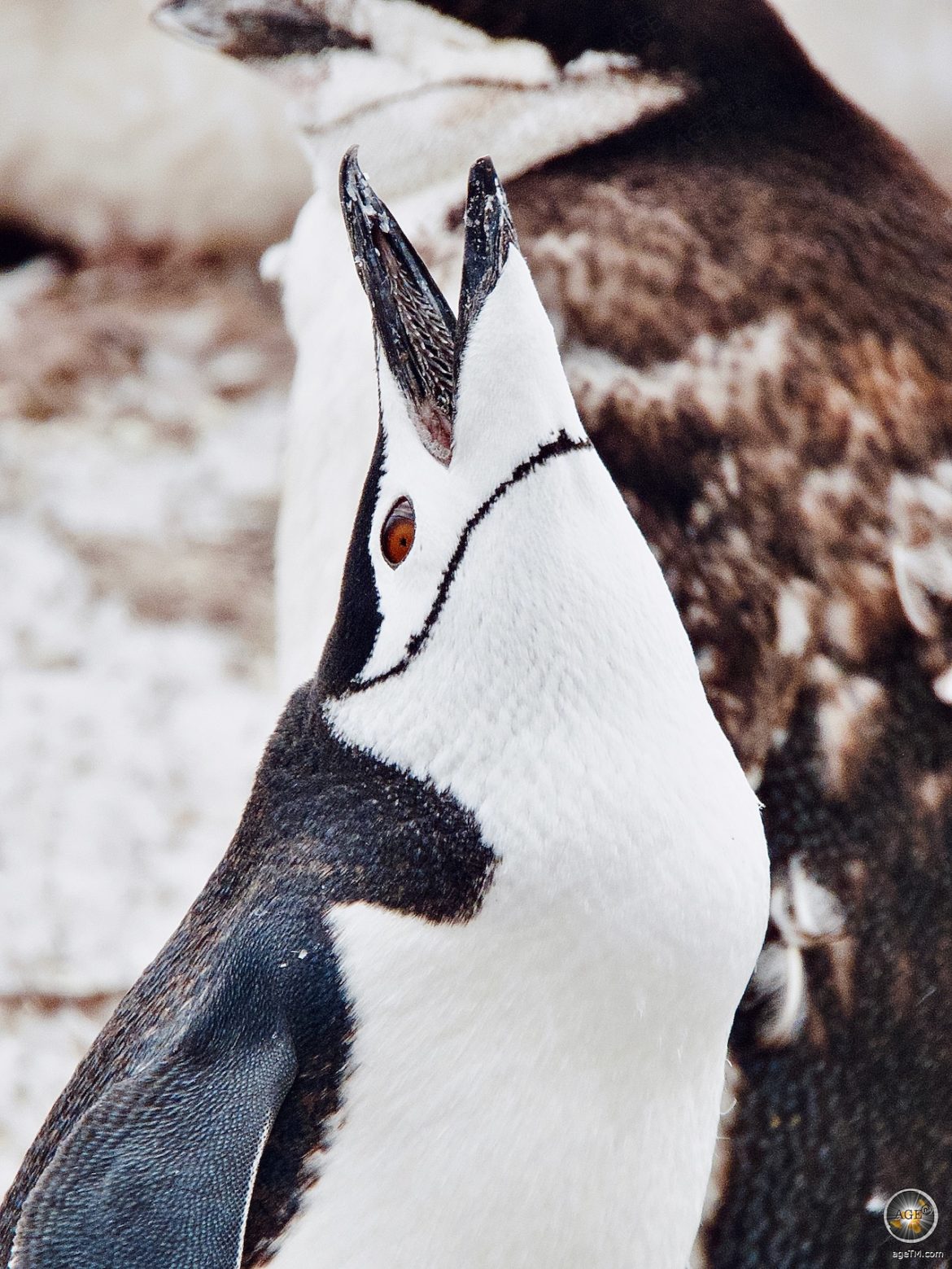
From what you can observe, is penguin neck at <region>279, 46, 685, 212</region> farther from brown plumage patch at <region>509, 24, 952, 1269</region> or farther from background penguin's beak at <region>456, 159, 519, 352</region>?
background penguin's beak at <region>456, 159, 519, 352</region>

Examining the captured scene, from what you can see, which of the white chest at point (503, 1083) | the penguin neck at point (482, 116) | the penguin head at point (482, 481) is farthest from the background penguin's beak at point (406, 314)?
the penguin neck at point (482, 116)

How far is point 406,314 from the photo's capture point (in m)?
0.74

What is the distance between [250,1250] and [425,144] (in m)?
0.82

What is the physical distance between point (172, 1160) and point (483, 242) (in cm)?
47

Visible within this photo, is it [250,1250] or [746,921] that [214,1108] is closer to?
[250,1250]

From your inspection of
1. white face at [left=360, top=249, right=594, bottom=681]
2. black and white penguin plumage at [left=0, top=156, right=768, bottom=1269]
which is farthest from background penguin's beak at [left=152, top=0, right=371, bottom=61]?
white face at [left=360, top=249, right=594, bottom=681]

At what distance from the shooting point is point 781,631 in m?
1.00

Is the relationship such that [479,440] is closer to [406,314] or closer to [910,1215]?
[406,314]

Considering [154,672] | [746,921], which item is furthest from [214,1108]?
[154,672]

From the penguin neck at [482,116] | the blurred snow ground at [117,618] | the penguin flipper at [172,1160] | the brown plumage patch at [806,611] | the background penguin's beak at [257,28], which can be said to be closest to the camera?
the penguin flipper at [172,1160]

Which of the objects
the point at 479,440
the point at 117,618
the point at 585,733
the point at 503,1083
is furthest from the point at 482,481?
the point at 117,618

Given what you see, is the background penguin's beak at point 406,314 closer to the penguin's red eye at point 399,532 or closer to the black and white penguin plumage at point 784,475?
the penguin's red eye at point 399,532

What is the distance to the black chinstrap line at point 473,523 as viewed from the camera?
70cm

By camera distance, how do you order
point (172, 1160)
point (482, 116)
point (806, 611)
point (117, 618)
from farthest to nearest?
point (117, 618) → point (482, 116) → point (806, 611) → point (172, 1160)
